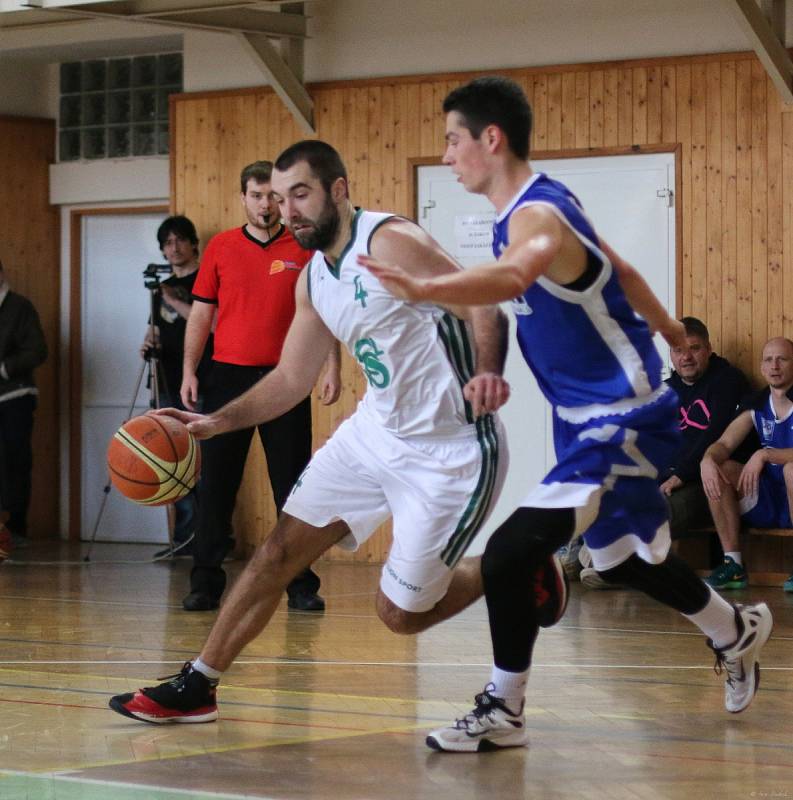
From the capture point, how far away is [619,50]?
9.56 meters

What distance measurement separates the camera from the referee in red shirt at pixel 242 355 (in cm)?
707

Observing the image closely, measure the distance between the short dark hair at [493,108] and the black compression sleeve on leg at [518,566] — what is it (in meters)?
0.94

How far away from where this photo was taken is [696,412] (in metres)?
9.03

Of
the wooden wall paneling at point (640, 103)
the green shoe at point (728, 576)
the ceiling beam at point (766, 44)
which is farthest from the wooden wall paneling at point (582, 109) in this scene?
the green shoe at point (728, 576)

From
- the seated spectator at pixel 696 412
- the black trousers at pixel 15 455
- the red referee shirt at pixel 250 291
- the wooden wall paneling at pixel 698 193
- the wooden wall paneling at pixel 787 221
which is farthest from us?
the black trousers at pixel 15 455

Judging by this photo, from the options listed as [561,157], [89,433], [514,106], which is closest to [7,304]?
[89,433]

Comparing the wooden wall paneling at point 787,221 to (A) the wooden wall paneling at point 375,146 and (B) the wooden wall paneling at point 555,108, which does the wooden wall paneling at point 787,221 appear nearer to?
(B) the wooden wall paneling at point 555,108

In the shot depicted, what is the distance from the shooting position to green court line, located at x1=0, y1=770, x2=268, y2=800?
11.9 feet

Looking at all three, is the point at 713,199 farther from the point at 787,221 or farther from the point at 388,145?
the point at 388,145

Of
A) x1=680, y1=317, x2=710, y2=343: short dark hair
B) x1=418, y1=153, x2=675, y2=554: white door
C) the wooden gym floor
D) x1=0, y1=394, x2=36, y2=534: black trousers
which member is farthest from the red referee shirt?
x1=0, y1=394, x2=36, y2=534: black trousers

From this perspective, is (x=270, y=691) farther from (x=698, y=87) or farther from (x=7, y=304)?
(x=7, y=304)

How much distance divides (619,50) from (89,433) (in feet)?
16.4

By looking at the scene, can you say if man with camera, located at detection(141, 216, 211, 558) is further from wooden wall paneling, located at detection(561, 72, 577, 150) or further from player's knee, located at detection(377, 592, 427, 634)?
player's knee, located at detection(377, 592, 427, 634)

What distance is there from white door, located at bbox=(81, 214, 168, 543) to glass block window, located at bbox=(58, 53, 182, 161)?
0.53 meters
